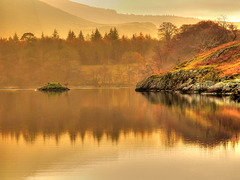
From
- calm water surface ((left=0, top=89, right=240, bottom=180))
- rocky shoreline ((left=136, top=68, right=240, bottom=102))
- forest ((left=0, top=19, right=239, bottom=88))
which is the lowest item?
calm water surface ((left=0, top=89, right=240, bottom=180))

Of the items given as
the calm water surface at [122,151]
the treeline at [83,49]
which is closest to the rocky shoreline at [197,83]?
the calm water surface at [122,151]

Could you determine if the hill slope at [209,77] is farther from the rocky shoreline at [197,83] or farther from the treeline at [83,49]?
the treeline at [83,49]

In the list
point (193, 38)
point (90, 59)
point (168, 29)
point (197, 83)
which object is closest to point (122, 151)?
point (197, 83)

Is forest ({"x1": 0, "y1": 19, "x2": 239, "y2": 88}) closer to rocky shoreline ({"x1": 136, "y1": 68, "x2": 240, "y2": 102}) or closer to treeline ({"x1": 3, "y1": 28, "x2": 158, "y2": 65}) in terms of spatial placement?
treeline ({"x1": 3, "y1": 28, "x2": 158, "y2": 65})

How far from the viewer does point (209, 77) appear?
2149 inches

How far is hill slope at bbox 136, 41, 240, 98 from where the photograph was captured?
5038 cm

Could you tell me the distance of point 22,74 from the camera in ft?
574

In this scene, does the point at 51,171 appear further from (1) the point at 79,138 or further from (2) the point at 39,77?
(2) the point at 39,77

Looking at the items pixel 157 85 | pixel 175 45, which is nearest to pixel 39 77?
pixel 175 45

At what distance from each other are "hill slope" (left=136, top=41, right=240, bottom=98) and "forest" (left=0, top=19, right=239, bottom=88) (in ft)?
→ 142

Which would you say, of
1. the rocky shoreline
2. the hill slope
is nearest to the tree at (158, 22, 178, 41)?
the hill slope

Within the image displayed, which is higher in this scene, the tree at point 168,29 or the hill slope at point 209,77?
the tree at point 168,29

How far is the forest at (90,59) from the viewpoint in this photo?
4847 inches

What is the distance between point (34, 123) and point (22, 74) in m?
160
